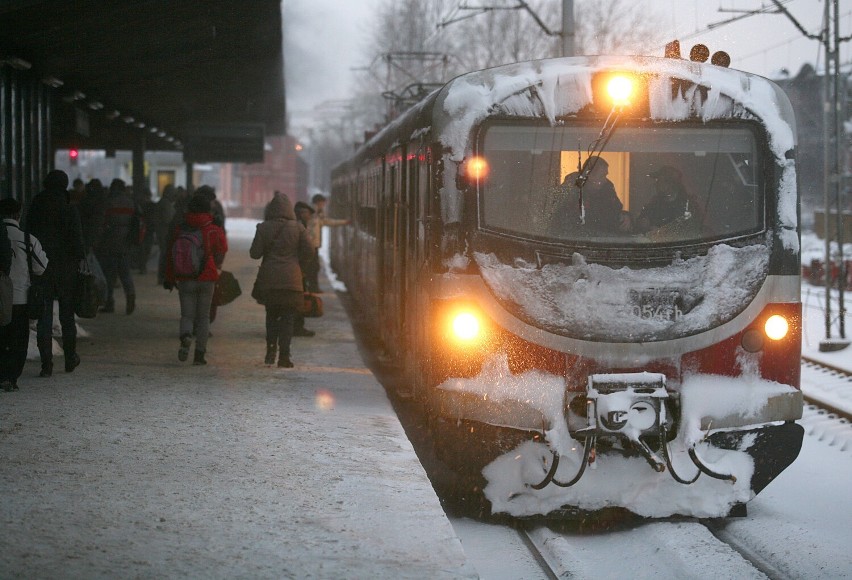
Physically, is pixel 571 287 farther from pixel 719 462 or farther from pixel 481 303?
pixel 719 462

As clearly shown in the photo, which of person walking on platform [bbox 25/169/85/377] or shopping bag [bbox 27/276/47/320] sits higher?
person walking on platform [bbox 25/169/85/377]

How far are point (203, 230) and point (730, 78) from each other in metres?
5.55

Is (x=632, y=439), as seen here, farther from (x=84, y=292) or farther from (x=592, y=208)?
(x=84, y=292)

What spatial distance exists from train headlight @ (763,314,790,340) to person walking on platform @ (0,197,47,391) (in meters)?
5.50

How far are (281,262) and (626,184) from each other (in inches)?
175

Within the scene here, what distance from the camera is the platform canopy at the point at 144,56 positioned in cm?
1323

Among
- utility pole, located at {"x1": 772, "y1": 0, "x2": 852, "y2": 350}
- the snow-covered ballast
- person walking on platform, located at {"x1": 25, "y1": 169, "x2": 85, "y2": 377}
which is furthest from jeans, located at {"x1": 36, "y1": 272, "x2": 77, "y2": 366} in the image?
utility pole, located at {"x1": 772, "y1": 0, "x2": 852, "y2": 350}

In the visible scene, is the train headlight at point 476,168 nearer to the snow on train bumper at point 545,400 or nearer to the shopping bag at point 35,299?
the snow on train bumper at point 545,400

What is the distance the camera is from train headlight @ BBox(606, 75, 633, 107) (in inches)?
299

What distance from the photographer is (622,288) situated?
7.48 meters

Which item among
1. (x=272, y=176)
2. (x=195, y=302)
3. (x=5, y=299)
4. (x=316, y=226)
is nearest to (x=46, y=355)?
(x=195, y=302)

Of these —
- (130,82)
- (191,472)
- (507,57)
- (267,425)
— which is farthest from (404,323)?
(507,57)

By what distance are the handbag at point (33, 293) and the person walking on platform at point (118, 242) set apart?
6.58m

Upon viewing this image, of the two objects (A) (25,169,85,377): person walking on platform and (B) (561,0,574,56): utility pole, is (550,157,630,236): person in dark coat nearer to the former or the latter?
(A) (25,169,85,377): person walking on platform
